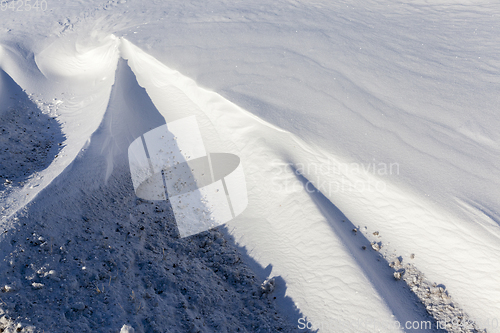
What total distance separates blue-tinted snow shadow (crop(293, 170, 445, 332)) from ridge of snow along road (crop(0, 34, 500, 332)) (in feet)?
0.06

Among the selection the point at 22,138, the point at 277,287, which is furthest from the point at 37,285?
the point at 22,138

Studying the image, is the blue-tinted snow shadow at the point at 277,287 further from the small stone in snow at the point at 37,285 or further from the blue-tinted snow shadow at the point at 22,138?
the blue-tinted snow shadow at the point at 22,138

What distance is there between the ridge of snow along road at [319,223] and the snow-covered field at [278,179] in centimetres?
2

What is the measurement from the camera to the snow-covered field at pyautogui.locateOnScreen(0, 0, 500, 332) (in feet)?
10.9

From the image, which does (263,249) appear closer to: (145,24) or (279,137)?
(279,137)

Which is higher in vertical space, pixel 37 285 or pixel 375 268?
pixel 37 285

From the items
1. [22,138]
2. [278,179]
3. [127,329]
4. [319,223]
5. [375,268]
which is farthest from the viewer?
[22,138]

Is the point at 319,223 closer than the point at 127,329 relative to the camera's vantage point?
No

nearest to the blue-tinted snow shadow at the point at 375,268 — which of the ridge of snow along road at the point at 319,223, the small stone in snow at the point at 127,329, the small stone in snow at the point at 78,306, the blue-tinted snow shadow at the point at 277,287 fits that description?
the ridge of snow along road at the point at 319,223

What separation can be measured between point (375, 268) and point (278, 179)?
6.30 ft

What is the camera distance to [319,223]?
432 cm

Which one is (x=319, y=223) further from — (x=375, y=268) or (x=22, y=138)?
(x=22, y=138)

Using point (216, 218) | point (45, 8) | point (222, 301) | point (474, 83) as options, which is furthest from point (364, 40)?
point (45, 8)

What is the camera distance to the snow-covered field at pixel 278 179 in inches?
131
